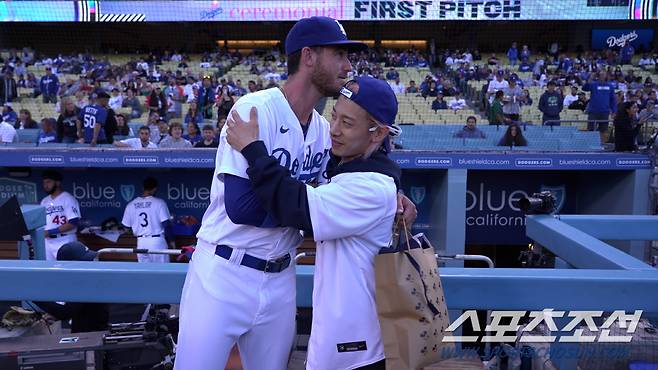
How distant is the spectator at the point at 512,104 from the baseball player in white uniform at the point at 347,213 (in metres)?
10.3

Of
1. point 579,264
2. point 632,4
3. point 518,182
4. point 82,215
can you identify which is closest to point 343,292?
point 579,264

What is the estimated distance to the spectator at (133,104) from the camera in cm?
1390

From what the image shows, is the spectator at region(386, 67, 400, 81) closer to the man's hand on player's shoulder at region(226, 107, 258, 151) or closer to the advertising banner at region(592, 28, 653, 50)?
the advertising banner at region(592, 28, 653, 50)

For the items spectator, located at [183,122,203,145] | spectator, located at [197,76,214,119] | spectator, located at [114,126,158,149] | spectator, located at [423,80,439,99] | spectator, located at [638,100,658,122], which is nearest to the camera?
spectator, located at [114,126,158,149]

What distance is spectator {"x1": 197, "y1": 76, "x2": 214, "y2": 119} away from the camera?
1315cm

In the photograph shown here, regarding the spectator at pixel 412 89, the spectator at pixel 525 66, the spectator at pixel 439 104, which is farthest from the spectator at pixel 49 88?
the spectator at pixel 525 66

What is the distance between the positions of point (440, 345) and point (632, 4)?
23468 mm

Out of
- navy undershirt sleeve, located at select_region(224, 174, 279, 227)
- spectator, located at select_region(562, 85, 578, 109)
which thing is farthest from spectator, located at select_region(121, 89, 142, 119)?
navy undershirt sleeve, located at select_region(224, 174, 279, 227)

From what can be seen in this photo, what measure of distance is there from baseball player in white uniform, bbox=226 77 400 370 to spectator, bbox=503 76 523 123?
10276 mm

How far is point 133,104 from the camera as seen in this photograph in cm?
1426

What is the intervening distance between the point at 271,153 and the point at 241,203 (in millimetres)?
187

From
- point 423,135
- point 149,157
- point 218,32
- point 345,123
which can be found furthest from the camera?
point 218,32

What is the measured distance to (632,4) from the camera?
2166 centimetres

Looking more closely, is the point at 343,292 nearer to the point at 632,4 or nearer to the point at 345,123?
the point at 345,123
